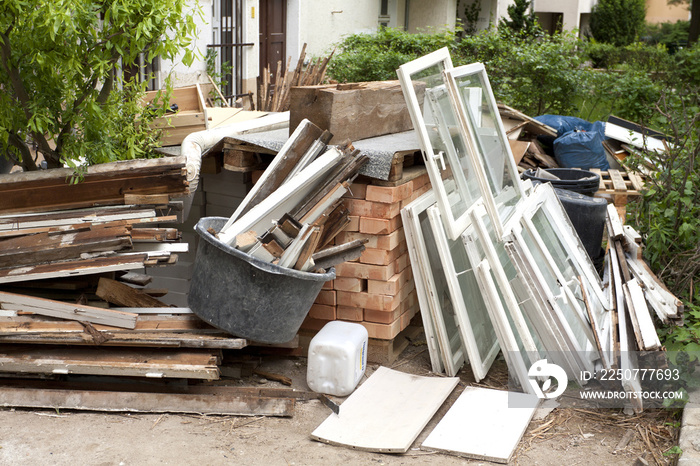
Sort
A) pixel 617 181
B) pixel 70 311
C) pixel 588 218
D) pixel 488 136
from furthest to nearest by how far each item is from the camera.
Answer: pixel 617 181 → pixel 588 218 → pixel 488 136 → pixel 70 311

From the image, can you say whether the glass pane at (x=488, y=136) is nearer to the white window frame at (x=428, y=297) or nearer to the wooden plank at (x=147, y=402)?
the white window frame at (x=428, y=297)

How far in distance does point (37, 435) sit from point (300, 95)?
8.24 ft

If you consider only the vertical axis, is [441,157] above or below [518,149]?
above

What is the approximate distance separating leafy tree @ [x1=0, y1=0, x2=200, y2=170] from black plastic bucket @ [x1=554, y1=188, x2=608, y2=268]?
3408 mm

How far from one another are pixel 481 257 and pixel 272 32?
965 centimetres

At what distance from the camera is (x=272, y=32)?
42.6 feet

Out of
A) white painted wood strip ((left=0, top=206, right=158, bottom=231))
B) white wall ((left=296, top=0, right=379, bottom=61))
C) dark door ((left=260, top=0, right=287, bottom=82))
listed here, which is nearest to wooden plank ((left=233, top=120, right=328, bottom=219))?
white painted wood strip ((left=0, top=206, right=158, bottom=231))

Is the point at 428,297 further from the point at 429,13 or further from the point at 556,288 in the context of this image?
the point at 429,13

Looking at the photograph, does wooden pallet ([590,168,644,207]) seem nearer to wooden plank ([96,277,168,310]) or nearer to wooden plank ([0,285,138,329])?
wooden plank ([96,277,168,310])

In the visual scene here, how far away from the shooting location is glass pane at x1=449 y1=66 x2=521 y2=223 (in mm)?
4602

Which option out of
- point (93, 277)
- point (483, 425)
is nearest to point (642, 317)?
point (483, 425)

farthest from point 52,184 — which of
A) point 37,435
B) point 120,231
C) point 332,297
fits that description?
point 332,297

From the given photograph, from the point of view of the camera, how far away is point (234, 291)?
3820mm

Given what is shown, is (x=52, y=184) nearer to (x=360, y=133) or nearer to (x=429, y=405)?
(x=360, y=133)
